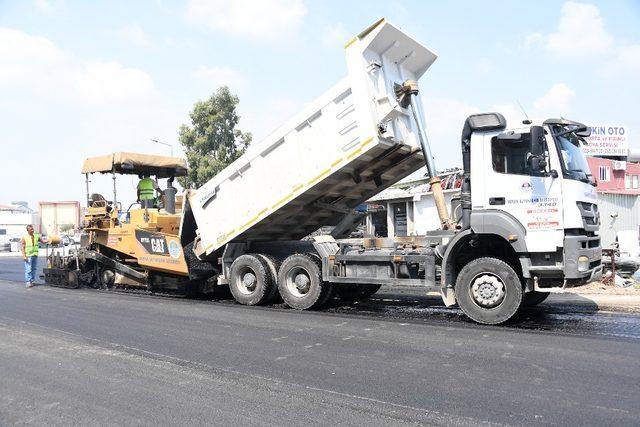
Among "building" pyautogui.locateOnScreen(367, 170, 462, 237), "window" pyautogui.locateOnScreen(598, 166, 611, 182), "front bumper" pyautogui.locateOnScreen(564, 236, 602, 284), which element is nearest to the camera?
"front bumper" pyautogui.locateOnScreen(564, 236, 602, 284)

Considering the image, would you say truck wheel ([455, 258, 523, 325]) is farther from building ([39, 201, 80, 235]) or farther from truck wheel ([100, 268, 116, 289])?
building ([39, 201, 80, 235])

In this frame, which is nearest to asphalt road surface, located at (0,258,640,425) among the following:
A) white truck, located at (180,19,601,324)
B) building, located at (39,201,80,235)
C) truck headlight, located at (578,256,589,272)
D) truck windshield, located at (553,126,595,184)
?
white truck, located at (180,19,601,324)

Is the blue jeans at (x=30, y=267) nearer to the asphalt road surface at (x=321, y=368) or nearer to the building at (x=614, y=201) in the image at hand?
the asphalt road surface at (x=321, y=368)

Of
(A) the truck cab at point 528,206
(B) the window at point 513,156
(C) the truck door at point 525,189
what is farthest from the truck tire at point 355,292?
(B) the window at point 513,156

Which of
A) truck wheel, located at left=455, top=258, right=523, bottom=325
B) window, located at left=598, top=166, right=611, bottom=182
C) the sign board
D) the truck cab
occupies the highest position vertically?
the sign board

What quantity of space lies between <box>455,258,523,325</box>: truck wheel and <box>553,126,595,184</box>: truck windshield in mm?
1473

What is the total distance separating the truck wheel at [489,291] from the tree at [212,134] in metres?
19.8

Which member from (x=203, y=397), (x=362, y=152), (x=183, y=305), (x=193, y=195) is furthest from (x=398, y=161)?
(x=203, y=397)

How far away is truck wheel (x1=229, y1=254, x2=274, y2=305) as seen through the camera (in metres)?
9.45

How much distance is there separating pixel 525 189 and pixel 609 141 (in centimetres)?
2826

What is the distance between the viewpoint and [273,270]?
31.3 ft

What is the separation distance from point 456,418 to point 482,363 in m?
1.55

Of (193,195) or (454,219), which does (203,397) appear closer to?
(454,219)

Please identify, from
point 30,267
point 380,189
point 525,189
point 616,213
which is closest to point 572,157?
point 525,189
